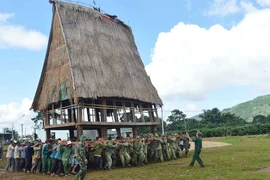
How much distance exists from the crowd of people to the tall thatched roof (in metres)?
5.54

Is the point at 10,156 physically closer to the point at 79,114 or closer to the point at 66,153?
the point at 66,153

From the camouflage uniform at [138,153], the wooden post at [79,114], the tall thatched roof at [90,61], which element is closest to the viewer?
the camouflage uniform at [138,153]

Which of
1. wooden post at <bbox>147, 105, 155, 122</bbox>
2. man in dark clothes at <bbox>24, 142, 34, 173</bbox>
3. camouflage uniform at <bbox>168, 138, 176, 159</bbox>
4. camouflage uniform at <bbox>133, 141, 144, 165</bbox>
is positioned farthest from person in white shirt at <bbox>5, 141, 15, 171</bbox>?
wooden post at <bbox>147, 105, 155, 122</bbox>

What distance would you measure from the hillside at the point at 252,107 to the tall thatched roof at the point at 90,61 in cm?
10737

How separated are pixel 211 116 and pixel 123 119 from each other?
1356 inches

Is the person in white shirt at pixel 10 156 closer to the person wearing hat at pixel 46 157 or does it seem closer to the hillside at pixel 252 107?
the person wearing hat at pixel 46 157

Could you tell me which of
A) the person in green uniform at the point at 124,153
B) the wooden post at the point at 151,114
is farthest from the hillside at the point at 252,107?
the person in green uniform at the point at 124,153

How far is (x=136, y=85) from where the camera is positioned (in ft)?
81.2

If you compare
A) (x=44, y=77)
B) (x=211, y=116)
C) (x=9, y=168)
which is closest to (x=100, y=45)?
(x=44, y=77)

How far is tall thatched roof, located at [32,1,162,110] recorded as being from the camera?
21000 mm

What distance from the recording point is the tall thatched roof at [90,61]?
2100cm

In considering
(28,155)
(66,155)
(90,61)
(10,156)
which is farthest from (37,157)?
(90,61)

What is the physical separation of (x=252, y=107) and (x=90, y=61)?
12763 centimetres

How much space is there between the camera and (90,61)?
22109 mm
